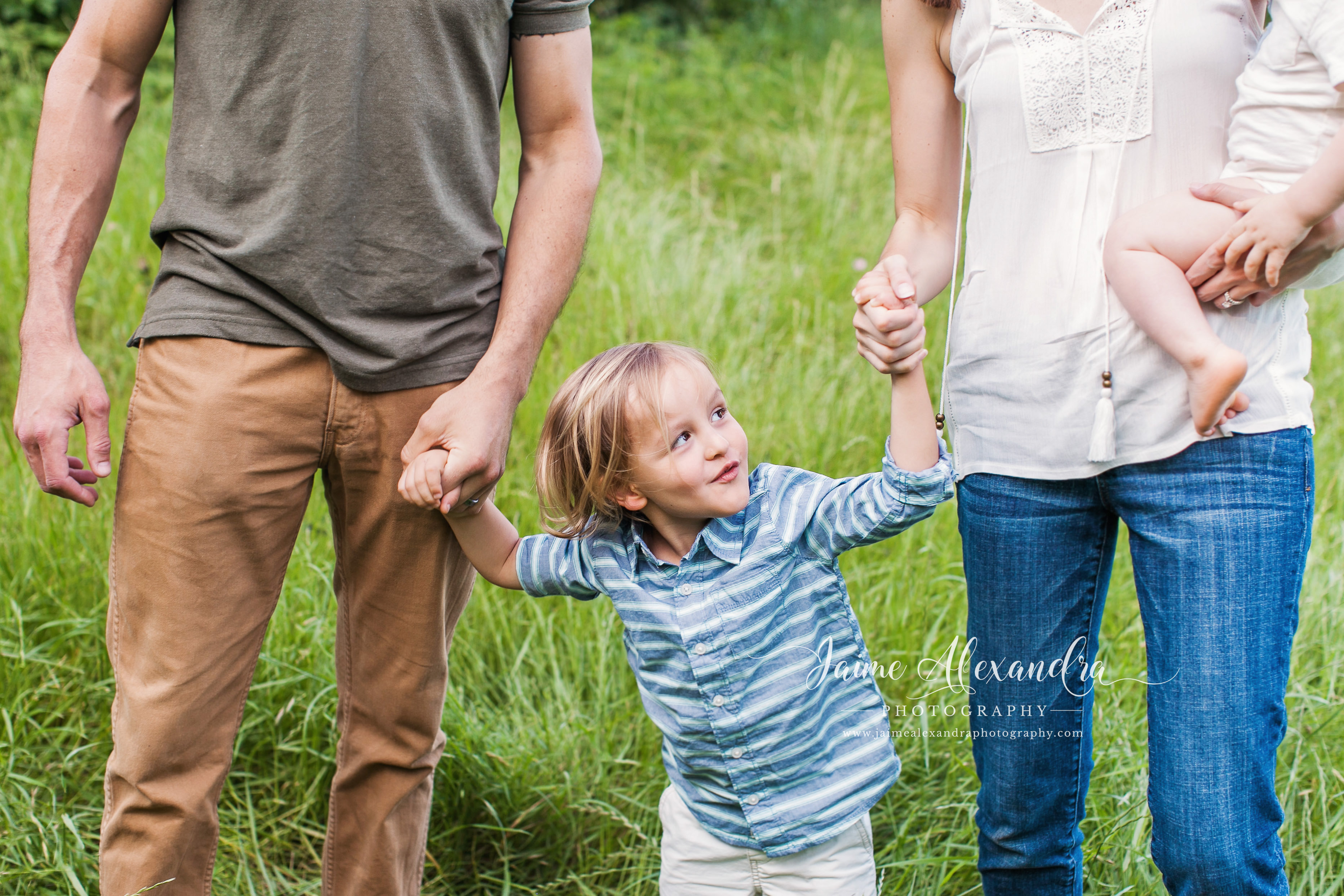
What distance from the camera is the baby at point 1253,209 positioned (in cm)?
154

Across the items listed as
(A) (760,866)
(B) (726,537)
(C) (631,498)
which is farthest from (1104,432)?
(A) (760,866)

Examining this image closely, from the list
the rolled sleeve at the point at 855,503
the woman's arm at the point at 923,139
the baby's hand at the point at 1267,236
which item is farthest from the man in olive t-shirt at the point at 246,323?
the baby's hand at the point at 1267,236

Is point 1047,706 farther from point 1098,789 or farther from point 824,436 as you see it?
point 824,436

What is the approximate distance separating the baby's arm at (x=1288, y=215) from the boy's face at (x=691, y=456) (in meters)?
0.76

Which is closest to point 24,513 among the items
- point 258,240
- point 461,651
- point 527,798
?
point 461,651

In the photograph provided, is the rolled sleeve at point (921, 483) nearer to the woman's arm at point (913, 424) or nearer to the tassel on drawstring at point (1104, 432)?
the woman's arm at point (913, 424)

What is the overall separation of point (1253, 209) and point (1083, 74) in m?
0.32

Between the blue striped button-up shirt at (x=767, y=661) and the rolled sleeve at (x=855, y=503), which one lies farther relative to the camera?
the blue striped button-up shirt at (x=767, y=661)

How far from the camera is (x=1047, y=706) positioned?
1885 mm

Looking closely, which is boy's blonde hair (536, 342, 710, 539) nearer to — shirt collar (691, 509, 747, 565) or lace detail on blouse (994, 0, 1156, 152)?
shirt collar (691, 509, 747, 565)

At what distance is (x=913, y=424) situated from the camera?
1707mm

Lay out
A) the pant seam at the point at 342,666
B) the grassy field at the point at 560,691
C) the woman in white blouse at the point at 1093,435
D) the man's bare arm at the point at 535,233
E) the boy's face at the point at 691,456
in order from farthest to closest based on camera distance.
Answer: the grassy field at the point at 560,691 < the pant seam at the point at 342,666 < the man's bare arm at the point at 535,233 < the boy's face at the point at 691,456 < the woman in white blouse at the point at 1093,435

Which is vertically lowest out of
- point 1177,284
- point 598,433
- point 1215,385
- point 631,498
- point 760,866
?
point 760,866

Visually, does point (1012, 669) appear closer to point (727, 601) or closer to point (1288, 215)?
point (727, 601)
